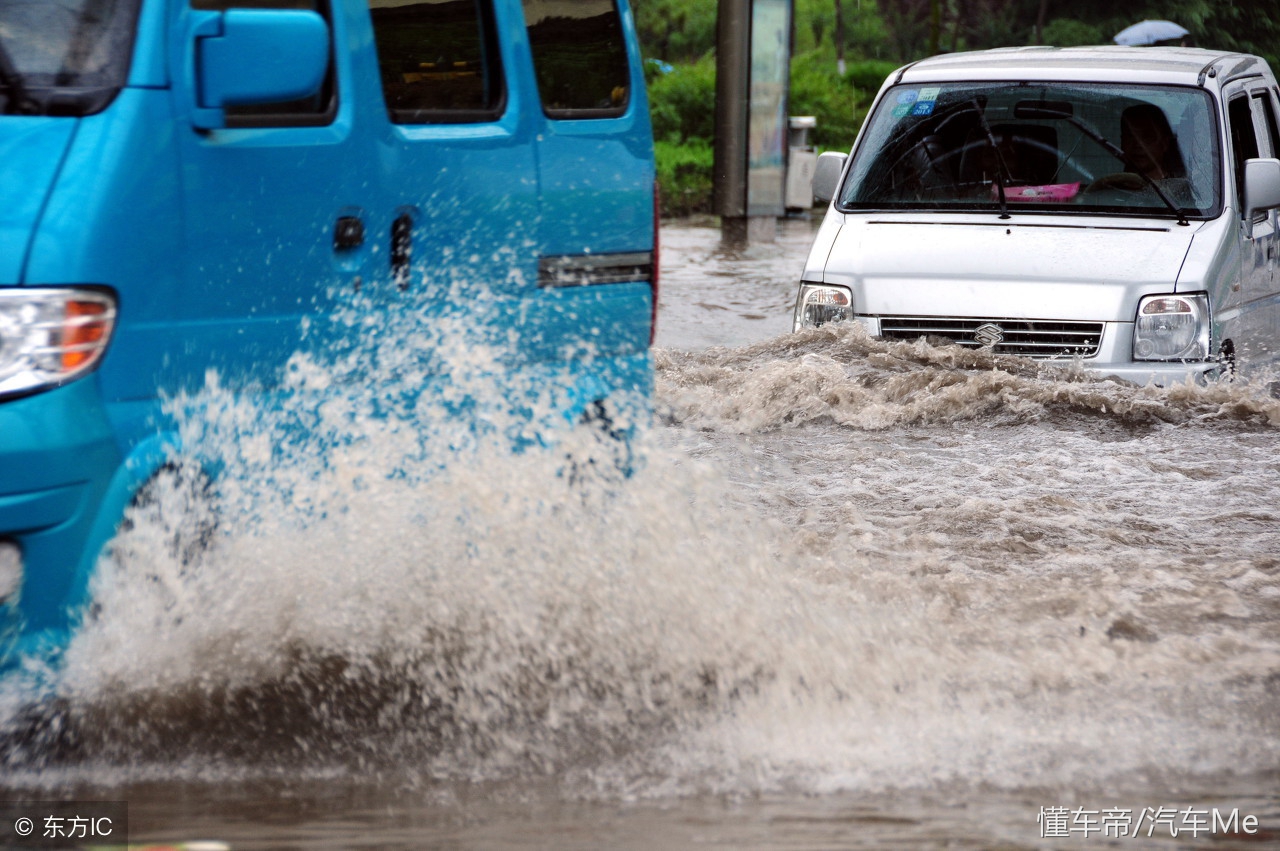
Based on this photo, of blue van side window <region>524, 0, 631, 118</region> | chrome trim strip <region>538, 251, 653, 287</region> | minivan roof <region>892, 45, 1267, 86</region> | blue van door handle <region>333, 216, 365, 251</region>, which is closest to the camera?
blue van door handle <region>333, 216, 365, 251</region>

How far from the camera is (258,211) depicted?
3.89 metres

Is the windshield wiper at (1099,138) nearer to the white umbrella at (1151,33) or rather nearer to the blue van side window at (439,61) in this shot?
the blue van side window at (439,61)

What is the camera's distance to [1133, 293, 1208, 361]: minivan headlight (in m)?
6.91

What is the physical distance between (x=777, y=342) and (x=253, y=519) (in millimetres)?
4768

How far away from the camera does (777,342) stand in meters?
8.27

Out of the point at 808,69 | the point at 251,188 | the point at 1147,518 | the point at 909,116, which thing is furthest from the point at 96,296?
the point at 808,69

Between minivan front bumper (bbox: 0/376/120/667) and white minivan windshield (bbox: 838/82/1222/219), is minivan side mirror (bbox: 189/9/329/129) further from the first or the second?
white minivan windshield (bbox: 838/82/1222/219)

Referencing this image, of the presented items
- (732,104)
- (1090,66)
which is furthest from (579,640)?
(732,104)

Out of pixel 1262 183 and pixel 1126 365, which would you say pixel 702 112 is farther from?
pixel 1126 365

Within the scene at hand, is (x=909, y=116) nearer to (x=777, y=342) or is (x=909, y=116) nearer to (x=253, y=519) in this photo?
(x=777, y=342)

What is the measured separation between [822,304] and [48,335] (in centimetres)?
454

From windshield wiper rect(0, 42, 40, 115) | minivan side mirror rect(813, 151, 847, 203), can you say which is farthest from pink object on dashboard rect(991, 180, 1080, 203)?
windshield wiper rect(0, 42, 40, 115)

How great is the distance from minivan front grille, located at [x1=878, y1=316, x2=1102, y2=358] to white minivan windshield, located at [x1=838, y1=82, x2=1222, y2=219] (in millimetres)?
824

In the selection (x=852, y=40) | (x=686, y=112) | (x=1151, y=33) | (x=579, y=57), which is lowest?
(x=852, y=40)
